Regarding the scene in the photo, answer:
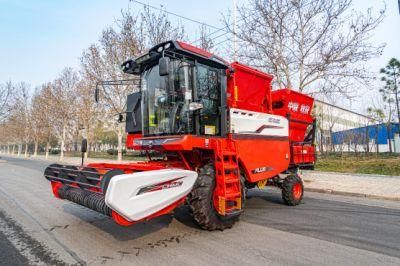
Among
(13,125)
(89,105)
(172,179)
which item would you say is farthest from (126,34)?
(13,125)

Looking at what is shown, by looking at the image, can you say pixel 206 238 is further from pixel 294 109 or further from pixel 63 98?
pixel 63 98

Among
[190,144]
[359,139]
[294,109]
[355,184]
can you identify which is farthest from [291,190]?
[359,139]

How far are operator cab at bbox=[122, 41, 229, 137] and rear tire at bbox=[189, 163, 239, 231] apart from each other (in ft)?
2.94

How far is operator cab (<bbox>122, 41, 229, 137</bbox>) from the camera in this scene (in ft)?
17.1

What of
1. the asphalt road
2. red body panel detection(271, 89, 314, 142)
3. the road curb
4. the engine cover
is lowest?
the asphalt road

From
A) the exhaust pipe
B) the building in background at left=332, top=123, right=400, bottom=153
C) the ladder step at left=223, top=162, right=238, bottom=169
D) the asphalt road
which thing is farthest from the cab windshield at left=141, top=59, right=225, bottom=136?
the building in background at left=332, top=123, right=400, bottom=153

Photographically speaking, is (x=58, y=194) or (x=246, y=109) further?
(x=246, y=109)

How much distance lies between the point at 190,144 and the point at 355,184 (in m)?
8.35

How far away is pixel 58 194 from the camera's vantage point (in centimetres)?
566

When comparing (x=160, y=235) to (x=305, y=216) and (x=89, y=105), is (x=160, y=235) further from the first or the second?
(x=89, y=105)

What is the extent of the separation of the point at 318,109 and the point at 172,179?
21.5 metres

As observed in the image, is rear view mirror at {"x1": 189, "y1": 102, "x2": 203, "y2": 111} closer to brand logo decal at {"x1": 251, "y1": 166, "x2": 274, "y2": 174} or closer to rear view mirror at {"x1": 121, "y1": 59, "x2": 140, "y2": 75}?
rear view mirror at {"x1": 121, "y1": 59, "x2": 140, "y2": 75}

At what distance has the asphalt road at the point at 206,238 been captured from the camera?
3.91m

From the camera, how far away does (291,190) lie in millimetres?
7336
